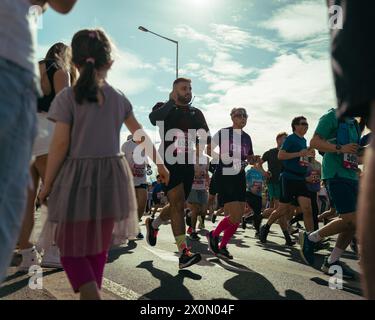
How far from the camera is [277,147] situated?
372 inches

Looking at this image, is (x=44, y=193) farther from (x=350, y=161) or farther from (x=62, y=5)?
(x=350, y=161)

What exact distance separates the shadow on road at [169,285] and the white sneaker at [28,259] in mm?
1197

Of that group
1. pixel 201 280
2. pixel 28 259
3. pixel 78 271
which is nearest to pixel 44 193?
pixel 78 271

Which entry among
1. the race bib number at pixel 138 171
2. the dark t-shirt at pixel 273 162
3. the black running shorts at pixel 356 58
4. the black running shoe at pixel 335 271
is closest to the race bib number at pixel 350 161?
the black running shoe at pixel 335 271

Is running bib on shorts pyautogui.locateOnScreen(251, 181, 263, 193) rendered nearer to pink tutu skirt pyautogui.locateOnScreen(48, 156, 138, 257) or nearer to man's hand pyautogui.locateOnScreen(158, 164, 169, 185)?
man's hand pyautogui.locateOnScreen(158, 164, 169, 185)

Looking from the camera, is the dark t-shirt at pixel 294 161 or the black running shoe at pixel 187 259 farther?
the dark t-shirt at pixel 294 161

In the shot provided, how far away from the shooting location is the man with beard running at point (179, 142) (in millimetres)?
4836

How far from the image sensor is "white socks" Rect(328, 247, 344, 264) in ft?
15.2

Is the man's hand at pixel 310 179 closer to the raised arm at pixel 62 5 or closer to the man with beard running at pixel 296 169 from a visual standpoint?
the man with beard running at pixel 296 169

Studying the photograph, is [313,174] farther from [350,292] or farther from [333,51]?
[333,51]

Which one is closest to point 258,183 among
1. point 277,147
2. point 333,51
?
point 277,147

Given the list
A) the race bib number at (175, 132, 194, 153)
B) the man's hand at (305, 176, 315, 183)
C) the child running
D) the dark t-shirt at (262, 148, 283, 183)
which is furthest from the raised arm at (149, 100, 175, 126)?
the dark t-shirt at (262, 148, 283, 183)

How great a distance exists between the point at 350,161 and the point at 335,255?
3.54 ft

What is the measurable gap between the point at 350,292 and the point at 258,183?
5463 millimetres
